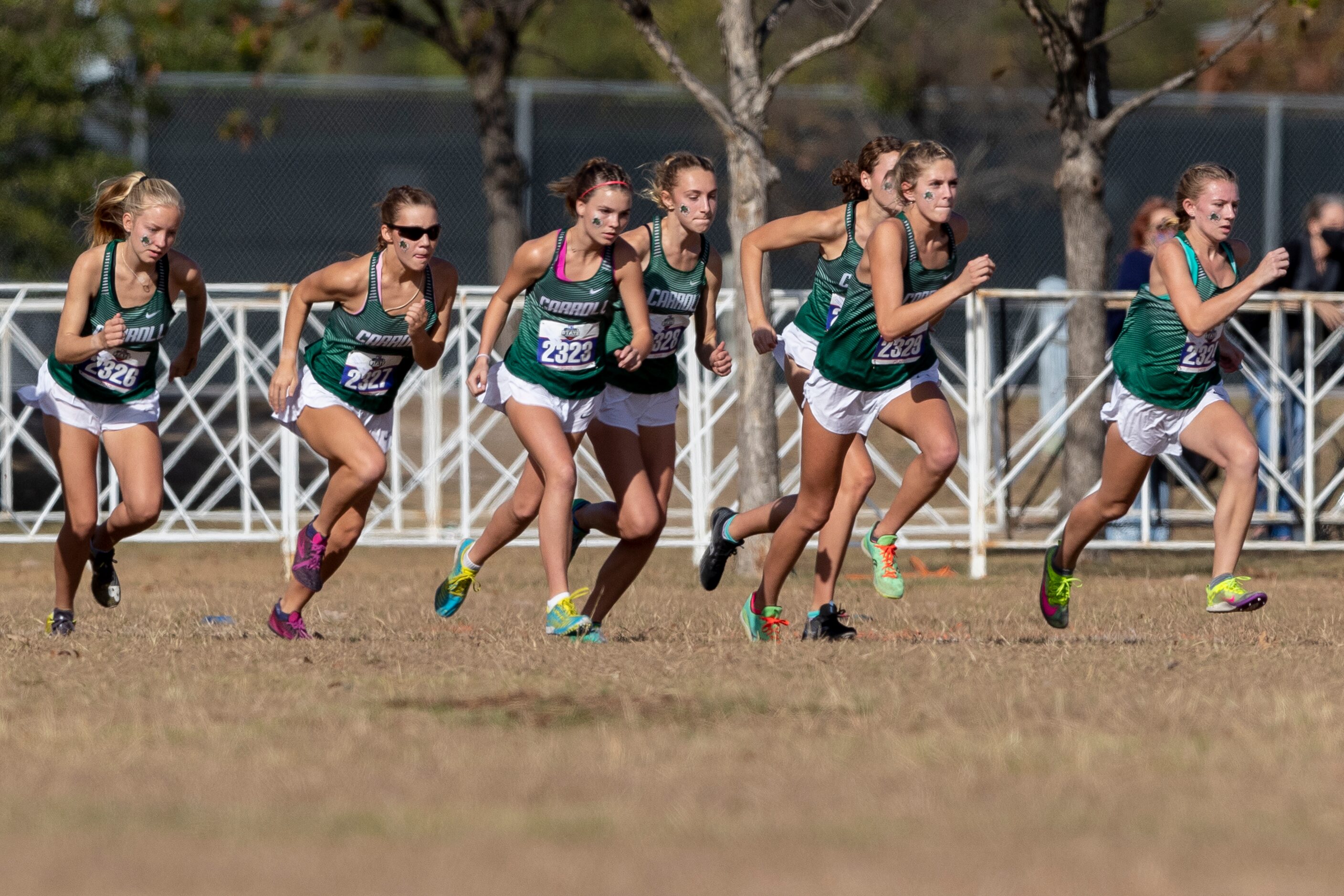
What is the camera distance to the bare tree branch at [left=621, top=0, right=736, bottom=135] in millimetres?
10836

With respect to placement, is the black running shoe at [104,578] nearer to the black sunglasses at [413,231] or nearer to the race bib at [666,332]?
the black sunglasses at [413,231]

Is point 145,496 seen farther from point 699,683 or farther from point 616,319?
point 699,683

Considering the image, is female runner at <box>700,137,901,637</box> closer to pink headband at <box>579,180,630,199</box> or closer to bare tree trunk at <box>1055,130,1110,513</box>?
pink headband at <box>579,180,630,199</box>

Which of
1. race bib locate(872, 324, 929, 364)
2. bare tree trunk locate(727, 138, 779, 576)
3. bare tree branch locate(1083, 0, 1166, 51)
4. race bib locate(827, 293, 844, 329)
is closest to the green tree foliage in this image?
bare tree trunk locate(727, 138, 779, 576)

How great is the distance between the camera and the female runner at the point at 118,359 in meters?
7.41

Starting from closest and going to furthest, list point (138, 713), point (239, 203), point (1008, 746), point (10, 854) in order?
point (10, 854), point (1008, 746), point (138, 713), point (239, 203)

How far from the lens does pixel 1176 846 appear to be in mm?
3896

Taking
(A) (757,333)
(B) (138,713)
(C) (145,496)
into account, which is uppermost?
(A) (757,333)

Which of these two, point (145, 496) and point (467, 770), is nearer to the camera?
point (467, 770)

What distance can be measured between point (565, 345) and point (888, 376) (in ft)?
4.08

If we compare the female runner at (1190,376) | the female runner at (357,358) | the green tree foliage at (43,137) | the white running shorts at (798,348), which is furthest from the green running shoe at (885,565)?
the green tree foliage at (43,137)

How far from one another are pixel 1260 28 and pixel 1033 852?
10.3 m

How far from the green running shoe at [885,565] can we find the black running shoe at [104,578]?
315 centimetres

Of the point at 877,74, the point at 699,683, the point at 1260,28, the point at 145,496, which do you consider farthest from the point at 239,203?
the point at 699,683
